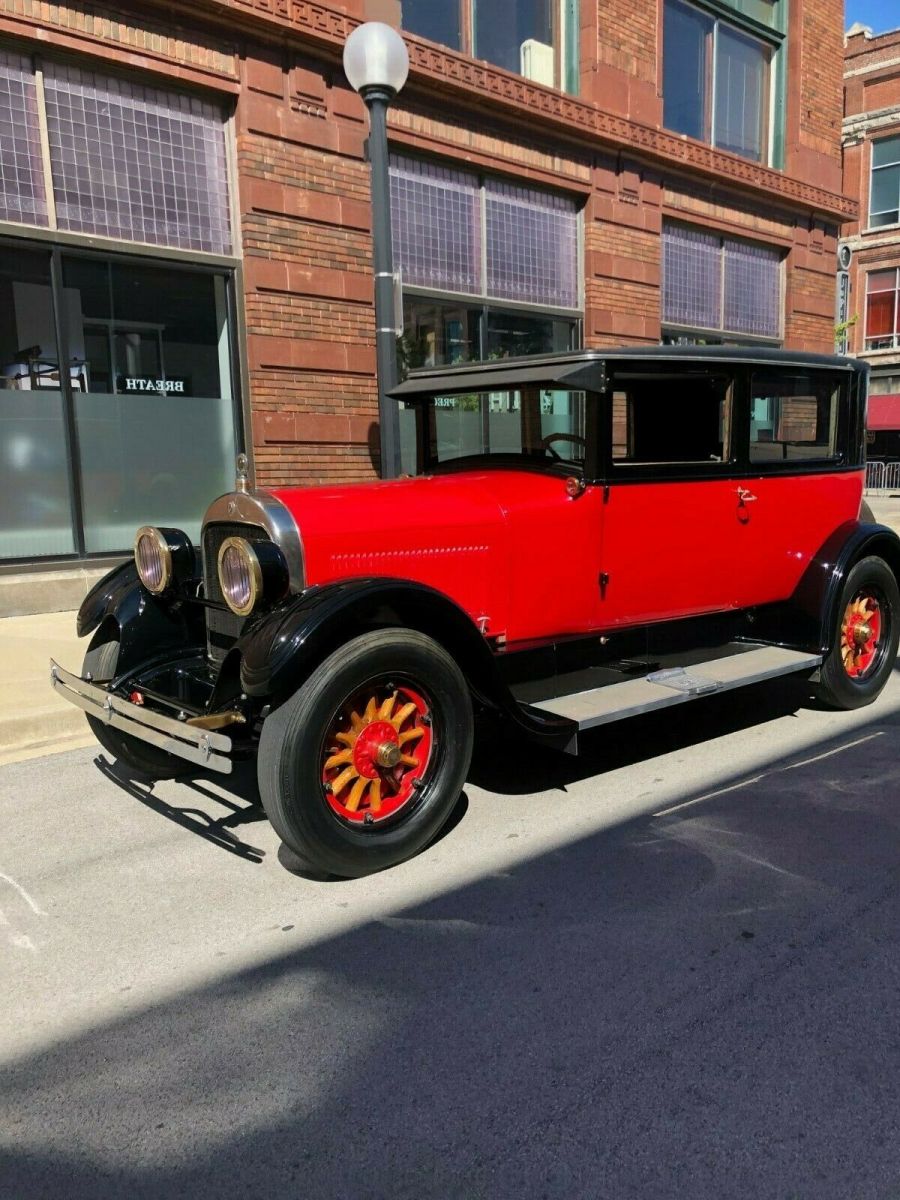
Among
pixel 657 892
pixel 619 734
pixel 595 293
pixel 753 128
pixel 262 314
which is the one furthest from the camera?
pixel 753 128

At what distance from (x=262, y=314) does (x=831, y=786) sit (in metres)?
6.62

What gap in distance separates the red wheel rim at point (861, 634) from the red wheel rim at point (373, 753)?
3082 millimetres

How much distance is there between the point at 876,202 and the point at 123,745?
114 feet

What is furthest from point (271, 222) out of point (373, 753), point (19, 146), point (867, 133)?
point (867, 133)

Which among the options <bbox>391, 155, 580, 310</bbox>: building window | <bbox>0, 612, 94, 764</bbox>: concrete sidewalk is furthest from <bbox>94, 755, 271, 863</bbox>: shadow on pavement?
<bbox>391, 155, 580, 310</bbox>: building window

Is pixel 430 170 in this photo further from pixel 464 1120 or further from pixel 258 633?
pixel 464 1120

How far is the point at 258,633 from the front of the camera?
11.1ft

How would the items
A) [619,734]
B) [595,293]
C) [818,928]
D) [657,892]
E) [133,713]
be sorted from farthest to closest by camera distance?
[595,293]
[619,734]
[133,713]
[657,892]
[818,928]

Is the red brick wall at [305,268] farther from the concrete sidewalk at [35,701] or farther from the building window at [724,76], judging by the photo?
the building window at [724,76]

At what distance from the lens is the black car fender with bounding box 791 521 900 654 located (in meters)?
5.32

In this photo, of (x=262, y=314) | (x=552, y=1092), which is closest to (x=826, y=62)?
(x=262, y=314)

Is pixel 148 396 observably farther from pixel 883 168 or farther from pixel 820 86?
pixel 883 168

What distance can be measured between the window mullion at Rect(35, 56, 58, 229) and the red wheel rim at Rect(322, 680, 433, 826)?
6271mm

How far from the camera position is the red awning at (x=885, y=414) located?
96.1 ft
